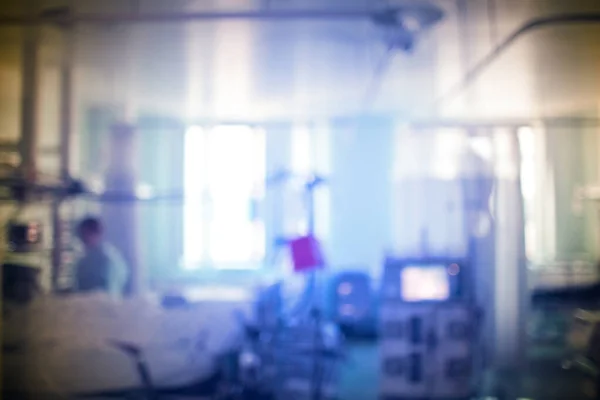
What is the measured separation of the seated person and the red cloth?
2.42 feet

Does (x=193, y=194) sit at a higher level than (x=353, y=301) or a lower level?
higher

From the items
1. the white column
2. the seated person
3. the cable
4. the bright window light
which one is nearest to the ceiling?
the cable

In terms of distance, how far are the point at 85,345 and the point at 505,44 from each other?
2119 mm

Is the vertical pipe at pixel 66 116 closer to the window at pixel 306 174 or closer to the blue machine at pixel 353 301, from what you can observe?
the window at pixel 306 174

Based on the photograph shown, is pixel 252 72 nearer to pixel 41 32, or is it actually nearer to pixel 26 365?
pixel 41 32

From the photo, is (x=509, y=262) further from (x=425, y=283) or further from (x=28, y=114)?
(x=28, y=114)

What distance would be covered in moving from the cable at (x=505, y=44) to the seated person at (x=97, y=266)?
1.71 meters

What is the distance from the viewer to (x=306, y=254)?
2.52m

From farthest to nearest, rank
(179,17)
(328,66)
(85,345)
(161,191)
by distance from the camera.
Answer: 1. (328,66)
2. (161,191)
3. (85,345)
4. (179,17)

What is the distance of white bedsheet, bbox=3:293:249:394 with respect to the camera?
2238 millimetres

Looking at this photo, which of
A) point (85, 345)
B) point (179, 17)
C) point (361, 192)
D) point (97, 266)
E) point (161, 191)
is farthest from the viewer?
point (361, 192)

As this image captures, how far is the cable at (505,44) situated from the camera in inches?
84.0

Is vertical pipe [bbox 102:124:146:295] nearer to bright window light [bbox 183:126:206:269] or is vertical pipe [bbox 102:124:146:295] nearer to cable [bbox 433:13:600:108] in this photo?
bright window light [bbox 183:126:206:269]

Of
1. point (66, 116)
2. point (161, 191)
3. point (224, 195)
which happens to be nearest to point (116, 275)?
point (161, 191)
